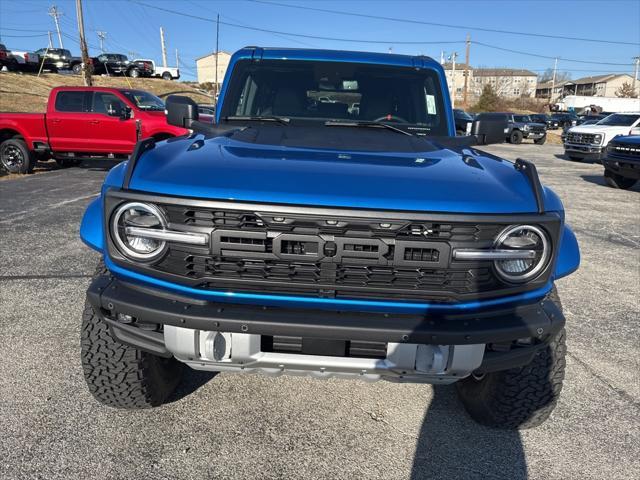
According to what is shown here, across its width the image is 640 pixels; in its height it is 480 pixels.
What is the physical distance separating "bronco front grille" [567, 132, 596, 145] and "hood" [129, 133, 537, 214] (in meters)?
16.8

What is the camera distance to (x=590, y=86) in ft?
332

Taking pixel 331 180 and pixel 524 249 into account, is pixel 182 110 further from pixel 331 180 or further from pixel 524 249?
pixel 524 249

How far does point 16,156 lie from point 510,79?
11145 cm

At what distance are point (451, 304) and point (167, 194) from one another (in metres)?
1.22

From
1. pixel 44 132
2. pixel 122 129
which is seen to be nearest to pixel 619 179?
pixel 122 129

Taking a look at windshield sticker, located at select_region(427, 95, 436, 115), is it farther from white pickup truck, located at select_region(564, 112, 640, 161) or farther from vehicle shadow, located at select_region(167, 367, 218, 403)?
white pickup truck, located at select_region(564, 112, 640, 161)

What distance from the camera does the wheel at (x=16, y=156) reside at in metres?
11.1

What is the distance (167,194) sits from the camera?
6.27 ft

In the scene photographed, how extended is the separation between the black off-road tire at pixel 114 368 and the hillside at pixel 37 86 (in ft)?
78.9

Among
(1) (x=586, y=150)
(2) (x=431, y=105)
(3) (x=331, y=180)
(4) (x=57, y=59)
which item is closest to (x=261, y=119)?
(2) (x=431, y=105)

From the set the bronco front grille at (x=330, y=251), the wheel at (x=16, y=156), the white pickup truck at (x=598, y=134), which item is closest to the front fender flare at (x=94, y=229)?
the bronco front grille at (x=330, y=251)

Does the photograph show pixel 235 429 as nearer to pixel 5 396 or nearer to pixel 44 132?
pixel 5 396

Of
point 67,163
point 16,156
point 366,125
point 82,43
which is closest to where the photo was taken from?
point 366,125

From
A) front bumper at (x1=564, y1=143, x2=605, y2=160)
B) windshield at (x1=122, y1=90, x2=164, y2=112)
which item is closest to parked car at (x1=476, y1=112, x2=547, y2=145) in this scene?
front bumper at (x1=564, y1=143, x2=605, y2=160)
